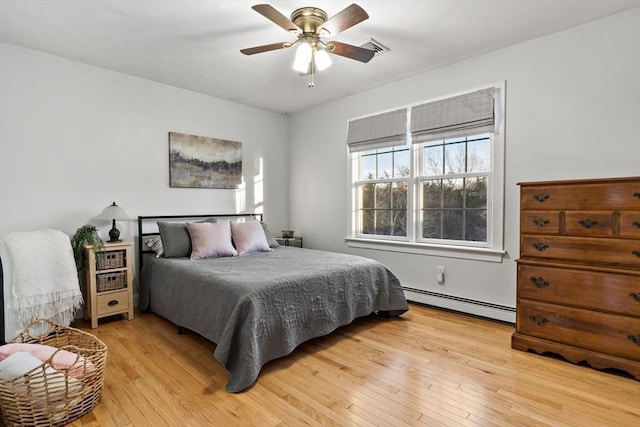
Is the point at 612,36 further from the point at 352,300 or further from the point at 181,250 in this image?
the point at 181,250

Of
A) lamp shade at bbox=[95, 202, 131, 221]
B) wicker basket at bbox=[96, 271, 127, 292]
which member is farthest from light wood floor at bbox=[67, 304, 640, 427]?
lamp shade at bbox=[95, 202, 131, 221]

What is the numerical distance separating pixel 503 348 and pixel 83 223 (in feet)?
13.0

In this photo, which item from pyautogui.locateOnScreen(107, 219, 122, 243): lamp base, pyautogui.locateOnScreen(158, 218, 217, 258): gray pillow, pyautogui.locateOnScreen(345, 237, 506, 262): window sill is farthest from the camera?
pyautogui.locateOnScreen(158, 218, 217, 258): gray pillow

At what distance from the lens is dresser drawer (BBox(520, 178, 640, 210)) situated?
2154mm

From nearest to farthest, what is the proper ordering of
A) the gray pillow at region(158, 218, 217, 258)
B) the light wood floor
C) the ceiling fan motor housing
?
the light wood floor, the ceiling fan motor housing, the gray pillow at region(158, 218, 217, 258)

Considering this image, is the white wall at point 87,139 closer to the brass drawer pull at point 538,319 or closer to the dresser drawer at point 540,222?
the dresser drawer at point 540,222

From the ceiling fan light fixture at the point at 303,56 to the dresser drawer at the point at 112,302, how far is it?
2679 mm

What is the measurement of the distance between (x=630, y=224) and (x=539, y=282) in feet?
2.21

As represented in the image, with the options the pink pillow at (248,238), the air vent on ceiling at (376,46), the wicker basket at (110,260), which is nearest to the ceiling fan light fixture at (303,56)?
the air vent on ceiling at (376,46)

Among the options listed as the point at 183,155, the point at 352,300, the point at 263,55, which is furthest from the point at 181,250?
the point at 263,55

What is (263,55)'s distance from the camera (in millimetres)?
3096

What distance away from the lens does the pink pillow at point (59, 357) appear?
1.80 meters

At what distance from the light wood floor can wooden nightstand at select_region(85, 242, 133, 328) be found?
38 centimetres

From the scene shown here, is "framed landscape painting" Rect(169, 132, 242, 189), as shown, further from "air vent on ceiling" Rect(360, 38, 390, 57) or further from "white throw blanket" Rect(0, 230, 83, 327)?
"air vent on ceiling" Rect(360, 38, 390, 57)
